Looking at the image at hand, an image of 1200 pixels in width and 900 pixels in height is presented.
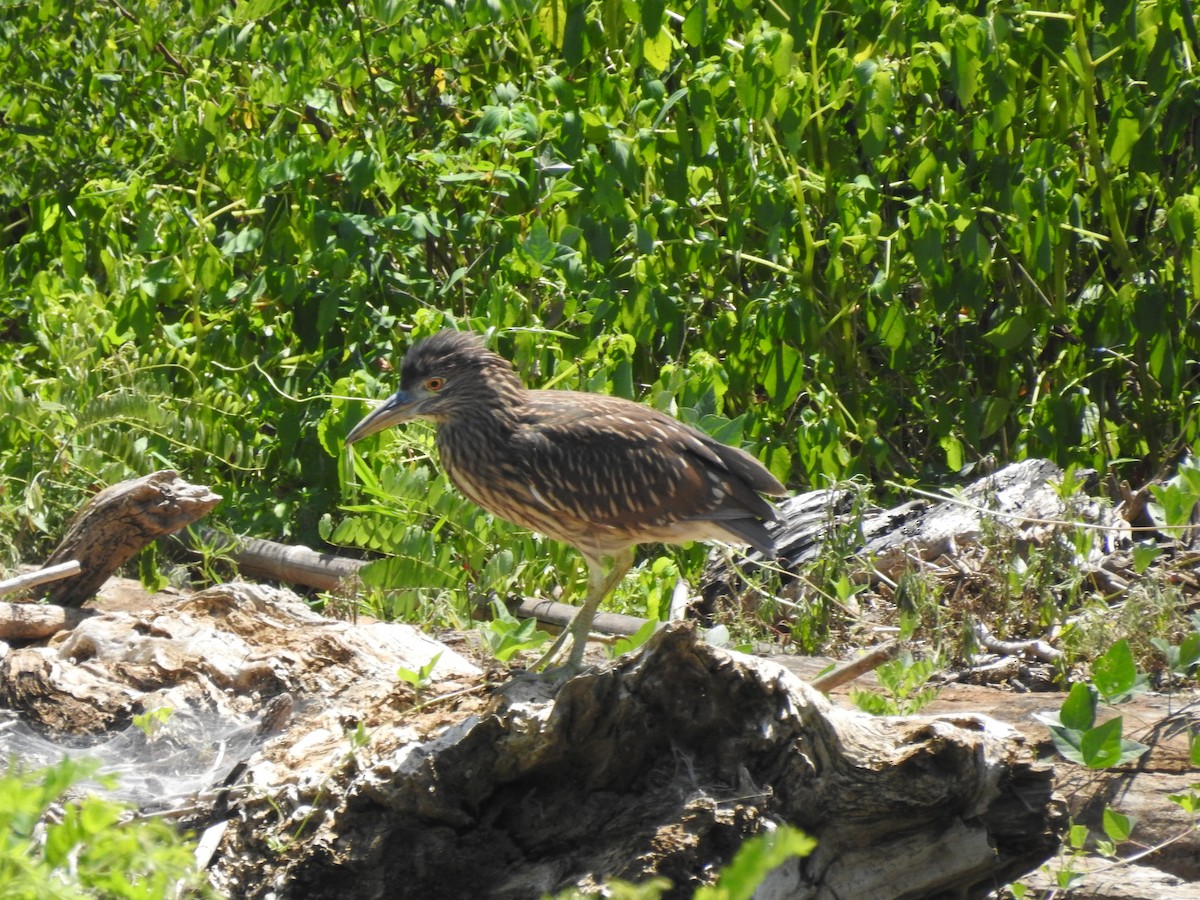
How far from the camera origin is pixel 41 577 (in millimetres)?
4828

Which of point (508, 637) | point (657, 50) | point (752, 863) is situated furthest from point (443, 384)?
point (752, 863)

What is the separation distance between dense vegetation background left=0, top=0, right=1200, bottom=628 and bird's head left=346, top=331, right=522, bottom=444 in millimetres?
710

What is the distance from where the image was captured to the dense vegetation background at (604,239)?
20.8 ft

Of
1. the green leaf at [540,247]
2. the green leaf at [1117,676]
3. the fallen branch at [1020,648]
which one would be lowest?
the fallen branch at [1020,648]

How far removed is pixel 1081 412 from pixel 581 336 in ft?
7.62

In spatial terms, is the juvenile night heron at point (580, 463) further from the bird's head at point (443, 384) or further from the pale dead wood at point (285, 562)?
the pale dead wood at point (285, 562)

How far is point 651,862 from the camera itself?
3277 mm

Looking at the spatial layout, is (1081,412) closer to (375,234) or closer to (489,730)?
(375,234)

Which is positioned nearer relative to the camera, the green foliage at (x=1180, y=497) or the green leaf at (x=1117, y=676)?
the green leaf at (x=1117, y=676)

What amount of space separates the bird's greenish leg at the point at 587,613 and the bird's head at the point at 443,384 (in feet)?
2.35

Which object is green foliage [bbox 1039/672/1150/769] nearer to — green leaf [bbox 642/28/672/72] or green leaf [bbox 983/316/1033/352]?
green leaf [bbox 983/316/1033/352]

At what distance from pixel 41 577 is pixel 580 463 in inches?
71.3

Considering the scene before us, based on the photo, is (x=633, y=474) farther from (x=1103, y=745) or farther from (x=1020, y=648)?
(x=1103, y=745)

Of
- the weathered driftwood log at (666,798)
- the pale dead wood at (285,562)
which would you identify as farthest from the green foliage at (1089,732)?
the pale dead wood at (285,562)
